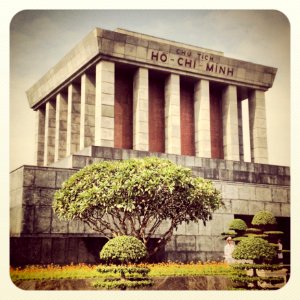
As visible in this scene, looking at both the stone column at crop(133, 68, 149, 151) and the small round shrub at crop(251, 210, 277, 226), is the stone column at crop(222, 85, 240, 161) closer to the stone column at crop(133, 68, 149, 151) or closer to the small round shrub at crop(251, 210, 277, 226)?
the stone column at crop(133, 68, 149, 151)

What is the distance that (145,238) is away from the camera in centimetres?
1235

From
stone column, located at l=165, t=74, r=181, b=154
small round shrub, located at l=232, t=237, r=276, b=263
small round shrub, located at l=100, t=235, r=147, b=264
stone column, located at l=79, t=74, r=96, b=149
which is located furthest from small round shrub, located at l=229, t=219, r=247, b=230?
stone column, located at l=79, t=74, r=96, b=149

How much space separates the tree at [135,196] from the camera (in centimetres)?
1171

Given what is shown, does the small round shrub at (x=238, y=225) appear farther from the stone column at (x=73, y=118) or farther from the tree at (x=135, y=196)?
the stone column at (x=73, y=118)

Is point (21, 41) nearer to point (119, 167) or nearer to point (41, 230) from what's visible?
point (119, 167)

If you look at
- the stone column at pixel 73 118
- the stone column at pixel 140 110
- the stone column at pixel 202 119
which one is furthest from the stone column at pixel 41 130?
the stone column at pixel 202 119

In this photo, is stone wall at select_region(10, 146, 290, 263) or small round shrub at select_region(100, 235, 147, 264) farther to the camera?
stone wall at select_region(10, 146, 290, 263)

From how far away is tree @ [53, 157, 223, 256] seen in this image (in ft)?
38.4

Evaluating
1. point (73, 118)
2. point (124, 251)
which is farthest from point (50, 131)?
point (124, 251)

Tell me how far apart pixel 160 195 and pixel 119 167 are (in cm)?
118

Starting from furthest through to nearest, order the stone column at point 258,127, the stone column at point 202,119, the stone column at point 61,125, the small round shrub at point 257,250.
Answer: the stone column at point 202,119
the stone column at point 61,125
the stone column at point 258,127
the small round shrub at point 257,250

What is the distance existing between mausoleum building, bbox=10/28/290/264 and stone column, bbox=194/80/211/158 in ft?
0.12

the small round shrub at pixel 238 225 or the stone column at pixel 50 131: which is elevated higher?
the stone column at pixel 50 131

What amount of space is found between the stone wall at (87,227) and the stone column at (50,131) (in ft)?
9.30
